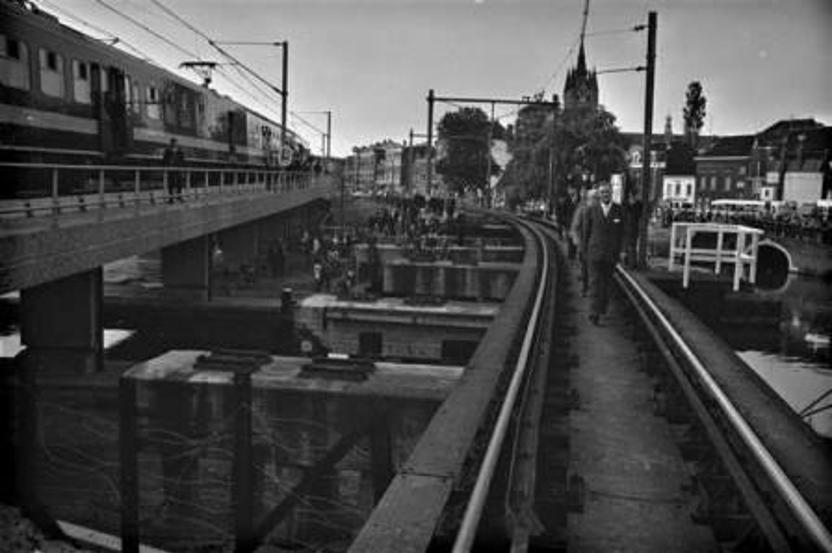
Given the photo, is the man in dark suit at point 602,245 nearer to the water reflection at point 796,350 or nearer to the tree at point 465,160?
the water reflection at point 796,350

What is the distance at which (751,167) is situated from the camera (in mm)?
92500

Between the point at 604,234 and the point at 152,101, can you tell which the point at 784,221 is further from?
the point at 604,234

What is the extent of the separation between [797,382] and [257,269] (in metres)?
23.6

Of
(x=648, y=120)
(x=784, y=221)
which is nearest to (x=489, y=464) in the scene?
(x=648, y=120)

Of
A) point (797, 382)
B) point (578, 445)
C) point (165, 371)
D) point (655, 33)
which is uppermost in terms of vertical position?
point (655, 33)

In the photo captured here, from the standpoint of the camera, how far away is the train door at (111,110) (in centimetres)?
1894

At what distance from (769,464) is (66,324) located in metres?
17.3

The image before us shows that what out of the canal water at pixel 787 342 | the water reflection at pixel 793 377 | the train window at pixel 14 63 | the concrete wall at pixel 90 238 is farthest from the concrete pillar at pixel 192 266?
the water reflection at pixel 793 377

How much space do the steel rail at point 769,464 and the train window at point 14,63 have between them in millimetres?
11670

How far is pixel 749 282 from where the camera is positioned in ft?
66.7

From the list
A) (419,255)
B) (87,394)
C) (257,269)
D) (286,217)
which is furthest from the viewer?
(286,217)

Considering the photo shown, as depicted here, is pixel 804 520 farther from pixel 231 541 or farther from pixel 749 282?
pixel 749 282

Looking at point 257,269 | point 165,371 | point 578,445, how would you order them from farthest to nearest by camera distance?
point 257,269 → point 165,371 → point 578,445

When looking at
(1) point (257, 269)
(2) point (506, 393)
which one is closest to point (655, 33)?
(2) point (506, 393)
